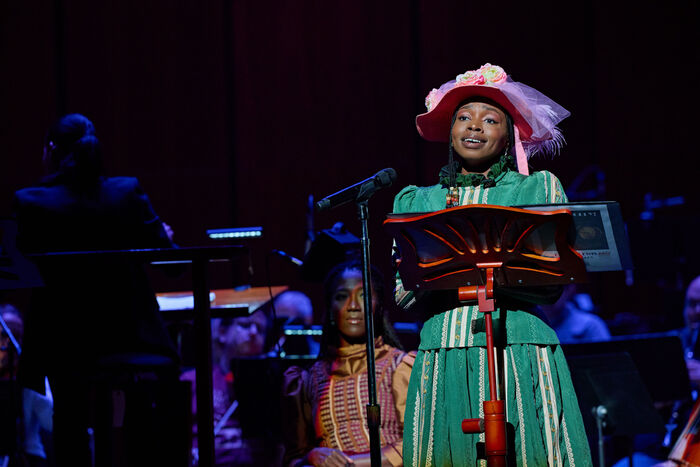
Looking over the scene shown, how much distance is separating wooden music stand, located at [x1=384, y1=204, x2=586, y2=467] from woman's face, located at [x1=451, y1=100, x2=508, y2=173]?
50cm

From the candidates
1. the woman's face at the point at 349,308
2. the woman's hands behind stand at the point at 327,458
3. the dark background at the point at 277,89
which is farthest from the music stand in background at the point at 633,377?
the dark background at the point at 277,89

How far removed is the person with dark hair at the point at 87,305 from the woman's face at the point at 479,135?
133cm

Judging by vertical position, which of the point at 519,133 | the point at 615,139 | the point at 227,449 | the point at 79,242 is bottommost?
the point at 227,449

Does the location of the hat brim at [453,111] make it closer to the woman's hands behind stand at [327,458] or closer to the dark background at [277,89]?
the woman's hands behind stand at [327,458]

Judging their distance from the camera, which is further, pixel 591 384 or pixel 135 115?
pixel 135 115

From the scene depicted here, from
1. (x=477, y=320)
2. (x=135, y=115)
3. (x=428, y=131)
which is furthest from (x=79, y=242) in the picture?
(x=135, y=115)

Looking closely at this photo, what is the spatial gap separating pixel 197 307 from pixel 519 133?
1276mm

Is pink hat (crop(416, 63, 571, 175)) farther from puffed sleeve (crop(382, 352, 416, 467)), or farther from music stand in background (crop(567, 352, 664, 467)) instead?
music stand in background (crop(567, 352, 664, 467))

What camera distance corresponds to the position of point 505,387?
7.87 ft

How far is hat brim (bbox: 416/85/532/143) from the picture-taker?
271cm

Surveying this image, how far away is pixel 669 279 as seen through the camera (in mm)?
7023

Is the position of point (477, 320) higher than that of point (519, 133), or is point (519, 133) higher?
point (519, 133)

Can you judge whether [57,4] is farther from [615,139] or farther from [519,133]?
[519,133]

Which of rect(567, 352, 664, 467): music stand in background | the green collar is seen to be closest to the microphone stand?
the green collar
